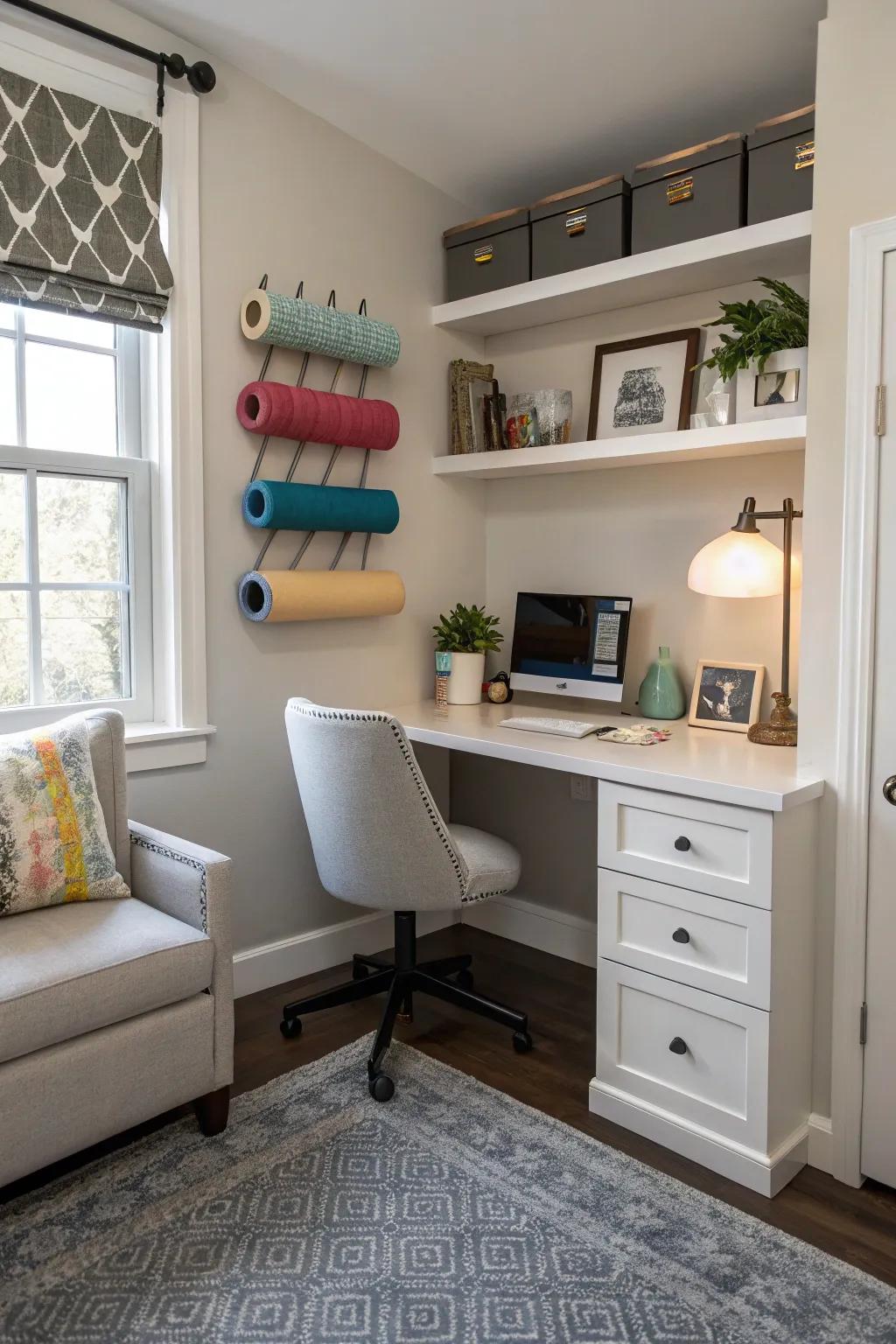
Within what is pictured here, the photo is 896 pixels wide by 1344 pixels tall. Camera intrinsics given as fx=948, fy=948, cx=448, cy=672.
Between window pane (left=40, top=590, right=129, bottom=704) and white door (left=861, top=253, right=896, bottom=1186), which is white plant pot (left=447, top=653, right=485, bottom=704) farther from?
white door (left=861, top=253, right=896, bottom=1186)

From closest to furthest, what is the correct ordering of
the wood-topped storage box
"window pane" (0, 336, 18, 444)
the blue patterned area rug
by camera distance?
the blue patterned area rug → "window pane" (0, 336, 18, 444) → the wood-topped storage box

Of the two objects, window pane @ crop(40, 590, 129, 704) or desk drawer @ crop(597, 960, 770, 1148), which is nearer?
desk drawer @ crop(597, 960, 770, 1148)

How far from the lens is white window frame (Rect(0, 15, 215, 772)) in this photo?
2.46 metres

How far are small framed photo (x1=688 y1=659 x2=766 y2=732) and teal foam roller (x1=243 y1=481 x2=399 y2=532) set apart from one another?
1.05 m

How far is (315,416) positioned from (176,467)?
0.42 meters

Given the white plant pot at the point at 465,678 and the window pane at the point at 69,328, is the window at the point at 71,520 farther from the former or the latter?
the white plant pot at the point at 465,678

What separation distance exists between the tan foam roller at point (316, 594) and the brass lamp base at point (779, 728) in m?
1.15

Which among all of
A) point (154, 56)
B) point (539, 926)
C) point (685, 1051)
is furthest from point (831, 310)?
point (539, 926)

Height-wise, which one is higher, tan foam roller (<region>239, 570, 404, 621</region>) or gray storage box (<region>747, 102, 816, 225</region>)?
gray storage box (<region>747, 102, 816, 225</region>)

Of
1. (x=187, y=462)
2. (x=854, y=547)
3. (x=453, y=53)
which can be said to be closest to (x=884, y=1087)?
(x=854, y=547)

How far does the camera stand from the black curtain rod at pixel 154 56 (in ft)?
7.06

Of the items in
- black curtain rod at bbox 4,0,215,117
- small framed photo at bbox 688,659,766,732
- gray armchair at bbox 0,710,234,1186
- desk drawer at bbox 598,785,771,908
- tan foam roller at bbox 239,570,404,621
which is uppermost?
black curtain rod at bbox 4,0,215,117

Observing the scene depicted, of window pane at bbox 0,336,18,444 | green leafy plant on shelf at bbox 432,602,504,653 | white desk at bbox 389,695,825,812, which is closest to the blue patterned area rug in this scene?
white desk at bbox 389,695,825,812

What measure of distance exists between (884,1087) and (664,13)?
2426 millimetres
